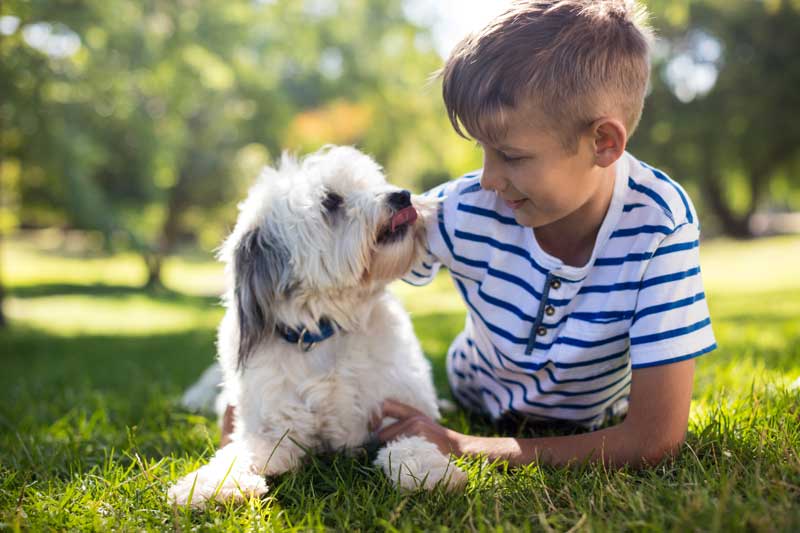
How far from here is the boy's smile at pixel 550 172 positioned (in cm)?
220

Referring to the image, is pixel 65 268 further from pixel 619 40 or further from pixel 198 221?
pixel 619 40

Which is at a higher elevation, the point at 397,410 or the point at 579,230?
the point at 579,230

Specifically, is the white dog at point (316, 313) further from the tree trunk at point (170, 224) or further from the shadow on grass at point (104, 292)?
the tree trunk at point (170, 224)

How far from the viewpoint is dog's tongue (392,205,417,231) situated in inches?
104

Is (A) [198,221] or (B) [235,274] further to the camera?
(A) [198,221]

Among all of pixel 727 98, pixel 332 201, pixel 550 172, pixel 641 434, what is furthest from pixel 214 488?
pixel 727 98

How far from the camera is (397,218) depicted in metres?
2.63

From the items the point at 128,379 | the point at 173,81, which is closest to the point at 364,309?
the point at 128,379

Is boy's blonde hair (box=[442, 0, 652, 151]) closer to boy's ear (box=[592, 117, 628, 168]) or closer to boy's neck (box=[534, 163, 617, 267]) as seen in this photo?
boy's ear (box=[592, 117, 628, 168])

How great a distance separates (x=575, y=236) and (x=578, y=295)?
0.77ft


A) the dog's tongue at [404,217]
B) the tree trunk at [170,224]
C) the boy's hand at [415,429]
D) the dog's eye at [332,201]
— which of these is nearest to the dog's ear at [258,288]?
the dog's eye at [332,201]

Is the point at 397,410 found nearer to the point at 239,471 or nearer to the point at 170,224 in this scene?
the point at 239,471

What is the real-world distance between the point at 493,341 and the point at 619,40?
1.21 m

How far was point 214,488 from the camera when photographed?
2.16 metres
